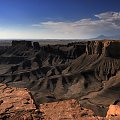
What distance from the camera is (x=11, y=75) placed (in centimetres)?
12019

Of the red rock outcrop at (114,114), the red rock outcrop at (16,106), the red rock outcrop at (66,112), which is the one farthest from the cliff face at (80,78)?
the red rock outcrop at (114,114)

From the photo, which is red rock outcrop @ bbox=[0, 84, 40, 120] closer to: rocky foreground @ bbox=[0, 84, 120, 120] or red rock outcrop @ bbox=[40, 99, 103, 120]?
rocky foreground @ bbox=[0, 84, 120, 120]

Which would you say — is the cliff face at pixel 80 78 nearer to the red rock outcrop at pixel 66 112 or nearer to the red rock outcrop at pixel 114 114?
the red rock outcrop at pixel 66 112

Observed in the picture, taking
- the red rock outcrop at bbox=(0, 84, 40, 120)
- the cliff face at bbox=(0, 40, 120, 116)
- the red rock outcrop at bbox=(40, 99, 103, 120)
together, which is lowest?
the cliff face at bbox=(0, 40, 120, 116)

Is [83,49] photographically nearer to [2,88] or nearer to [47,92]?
[47,92]

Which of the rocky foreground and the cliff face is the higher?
the rocky foreground

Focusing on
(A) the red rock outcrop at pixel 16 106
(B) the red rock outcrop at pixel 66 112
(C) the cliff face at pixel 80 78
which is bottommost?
(C) the cliff face at pixel 80 78

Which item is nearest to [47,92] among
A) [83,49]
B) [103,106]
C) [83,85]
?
[83,85]

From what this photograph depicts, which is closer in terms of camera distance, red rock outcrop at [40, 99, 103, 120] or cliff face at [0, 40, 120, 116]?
red rock outcrop at [40, 99, 103, 120]

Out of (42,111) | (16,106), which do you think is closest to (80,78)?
(16,106)

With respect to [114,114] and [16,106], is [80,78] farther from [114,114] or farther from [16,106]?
[114,114]

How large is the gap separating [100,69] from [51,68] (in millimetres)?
28586

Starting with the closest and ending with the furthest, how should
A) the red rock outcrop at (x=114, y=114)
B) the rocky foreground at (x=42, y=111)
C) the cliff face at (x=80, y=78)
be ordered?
the red rock outcrop at (x=114, y=114) < the rocky foreground at (x=42, y=111) < the cliff face at (x=80, y=78)

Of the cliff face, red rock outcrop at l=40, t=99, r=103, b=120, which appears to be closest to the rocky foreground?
red rock outcrop at l=40, t=99, r=103, b=120
